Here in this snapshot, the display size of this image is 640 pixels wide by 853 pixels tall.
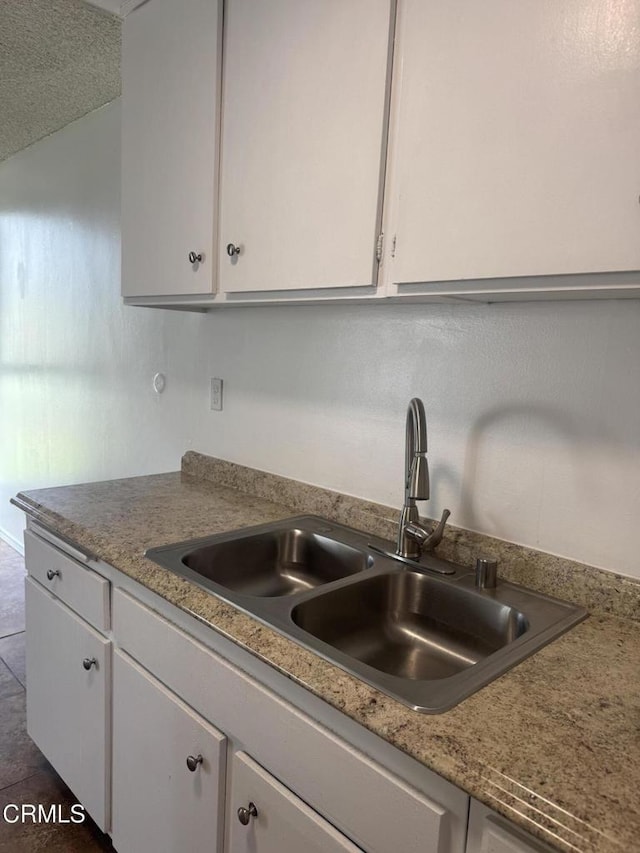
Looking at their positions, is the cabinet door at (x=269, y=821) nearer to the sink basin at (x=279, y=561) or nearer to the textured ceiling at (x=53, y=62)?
the sink basin at (x=279, y=561)

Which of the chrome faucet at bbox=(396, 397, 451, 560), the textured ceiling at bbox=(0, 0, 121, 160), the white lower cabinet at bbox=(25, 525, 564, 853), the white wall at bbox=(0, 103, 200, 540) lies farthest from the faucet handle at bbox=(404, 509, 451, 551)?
the textured ceiling at bbox=(0, 0, 121, 160)

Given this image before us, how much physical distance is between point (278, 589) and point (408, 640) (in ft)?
1.43

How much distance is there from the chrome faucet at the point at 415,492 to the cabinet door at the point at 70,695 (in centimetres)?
81

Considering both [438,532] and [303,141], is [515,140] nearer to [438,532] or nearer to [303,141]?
[303,141]

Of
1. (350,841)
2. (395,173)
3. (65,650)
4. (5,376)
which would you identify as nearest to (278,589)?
(65,650)

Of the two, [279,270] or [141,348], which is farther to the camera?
[141,348]

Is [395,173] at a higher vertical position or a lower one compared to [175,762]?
higher

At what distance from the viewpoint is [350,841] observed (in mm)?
869

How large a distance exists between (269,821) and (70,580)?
904 mm

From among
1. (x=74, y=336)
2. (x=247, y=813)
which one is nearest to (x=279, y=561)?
(x=247, y=813)

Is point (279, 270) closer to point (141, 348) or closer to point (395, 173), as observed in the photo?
point (395, 173)

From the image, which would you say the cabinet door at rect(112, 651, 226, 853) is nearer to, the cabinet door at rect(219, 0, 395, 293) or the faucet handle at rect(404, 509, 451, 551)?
the faucet handle at rect(404, 509, 451, 551)

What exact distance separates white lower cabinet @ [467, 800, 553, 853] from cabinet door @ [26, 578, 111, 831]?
1.04 meters

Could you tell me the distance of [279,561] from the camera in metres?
1.63
